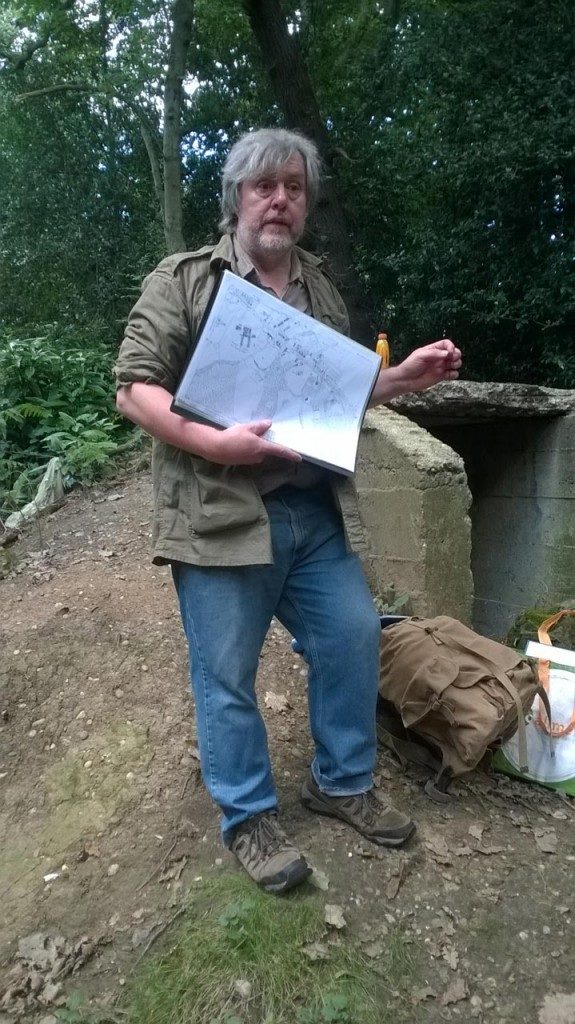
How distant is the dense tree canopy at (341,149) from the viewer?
301 inches

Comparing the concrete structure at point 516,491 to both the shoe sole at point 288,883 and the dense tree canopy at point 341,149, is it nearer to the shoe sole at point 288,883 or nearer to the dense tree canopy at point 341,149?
the dense tree canopy at point 341,149

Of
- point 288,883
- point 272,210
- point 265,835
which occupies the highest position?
point 272,210

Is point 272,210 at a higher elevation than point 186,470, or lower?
higher

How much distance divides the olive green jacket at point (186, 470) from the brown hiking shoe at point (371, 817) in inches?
37.5

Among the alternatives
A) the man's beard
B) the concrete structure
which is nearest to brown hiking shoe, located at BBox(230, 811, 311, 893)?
the man's beard

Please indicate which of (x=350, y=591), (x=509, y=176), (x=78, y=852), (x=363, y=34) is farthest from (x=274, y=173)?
(x=363, y=34)

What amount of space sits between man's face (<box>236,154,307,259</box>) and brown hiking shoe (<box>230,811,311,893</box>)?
5.43 feet

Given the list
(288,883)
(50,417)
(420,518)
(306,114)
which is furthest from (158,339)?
(306,114)

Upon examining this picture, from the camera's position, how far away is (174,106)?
340 inches

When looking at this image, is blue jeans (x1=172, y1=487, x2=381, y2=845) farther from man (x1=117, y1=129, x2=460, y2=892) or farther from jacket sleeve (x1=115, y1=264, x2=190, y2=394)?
jacket sleeve (x1=115, y1=264, x2=190, y2=394)

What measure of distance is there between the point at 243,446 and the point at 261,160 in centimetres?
83

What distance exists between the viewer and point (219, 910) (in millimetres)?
2025

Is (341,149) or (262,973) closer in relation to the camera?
(262,973)

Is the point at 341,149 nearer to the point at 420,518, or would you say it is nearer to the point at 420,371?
the point at 420,518
